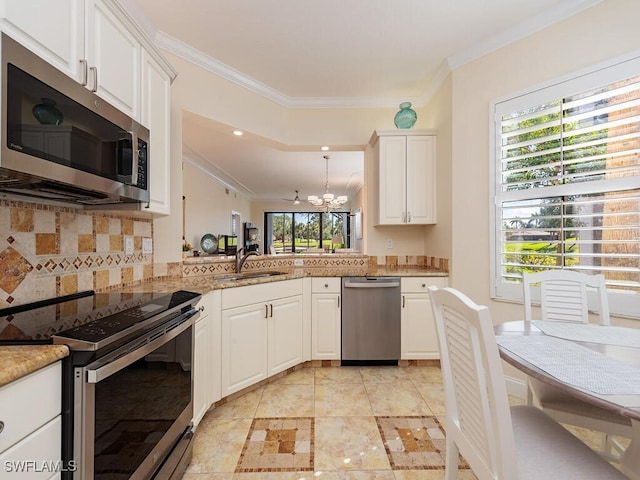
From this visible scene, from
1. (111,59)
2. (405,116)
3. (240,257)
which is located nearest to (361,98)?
(405,116)

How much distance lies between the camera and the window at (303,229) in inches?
416

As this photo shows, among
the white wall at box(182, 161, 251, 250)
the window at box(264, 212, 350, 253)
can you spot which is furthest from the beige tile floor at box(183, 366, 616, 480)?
the window at box(264, 212, 350, 253)

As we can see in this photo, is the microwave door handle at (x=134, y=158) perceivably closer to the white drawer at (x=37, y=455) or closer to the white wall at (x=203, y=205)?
the white drawer at (x=37, y=455)

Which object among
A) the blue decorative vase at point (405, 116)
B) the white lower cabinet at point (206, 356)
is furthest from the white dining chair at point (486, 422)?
the blue decorative vase at point (405, 116)

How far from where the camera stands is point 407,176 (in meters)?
3.00

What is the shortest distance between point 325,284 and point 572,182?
1967 mm

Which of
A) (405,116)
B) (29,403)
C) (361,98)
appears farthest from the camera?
(361,98)

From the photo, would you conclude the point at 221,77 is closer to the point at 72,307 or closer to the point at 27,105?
the point at 27,105

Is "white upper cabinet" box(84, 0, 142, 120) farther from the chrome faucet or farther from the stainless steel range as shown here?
the chrome faucet

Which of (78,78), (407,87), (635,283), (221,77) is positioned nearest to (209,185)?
(221,77)

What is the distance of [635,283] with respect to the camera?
1701 millimetres

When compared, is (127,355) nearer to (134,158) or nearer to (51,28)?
(134,158)

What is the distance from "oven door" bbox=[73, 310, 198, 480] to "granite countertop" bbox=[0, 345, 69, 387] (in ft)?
0.28

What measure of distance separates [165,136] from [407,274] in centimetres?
222
